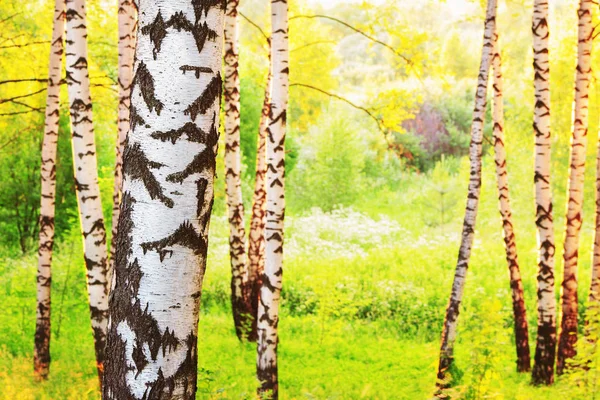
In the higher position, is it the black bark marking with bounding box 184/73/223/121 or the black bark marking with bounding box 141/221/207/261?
the black bark marking with bounding box 184/73/223/121

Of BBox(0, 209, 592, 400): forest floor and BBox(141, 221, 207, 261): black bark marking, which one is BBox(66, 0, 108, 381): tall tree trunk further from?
BBox(141, 221, 207, 261): black bark marking

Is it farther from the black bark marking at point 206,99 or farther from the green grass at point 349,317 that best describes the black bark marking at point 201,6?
the green grass at point 349,317

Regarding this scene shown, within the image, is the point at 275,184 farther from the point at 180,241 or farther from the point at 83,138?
the point at 180,241

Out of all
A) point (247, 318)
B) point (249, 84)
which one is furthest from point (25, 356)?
point (249, 84)

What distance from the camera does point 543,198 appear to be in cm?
668

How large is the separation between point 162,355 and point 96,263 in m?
4.04

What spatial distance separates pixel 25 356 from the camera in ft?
26.6

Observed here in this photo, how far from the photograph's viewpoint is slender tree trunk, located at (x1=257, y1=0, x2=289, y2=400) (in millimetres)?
5402

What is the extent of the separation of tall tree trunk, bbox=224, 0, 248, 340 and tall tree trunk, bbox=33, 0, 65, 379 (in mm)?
2278

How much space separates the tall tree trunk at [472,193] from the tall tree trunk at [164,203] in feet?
17.6

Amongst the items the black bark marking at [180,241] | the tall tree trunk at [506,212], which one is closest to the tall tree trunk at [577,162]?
the tall tree trunk at [506,212]

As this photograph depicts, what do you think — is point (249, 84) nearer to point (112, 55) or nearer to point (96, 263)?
point (112, 55)

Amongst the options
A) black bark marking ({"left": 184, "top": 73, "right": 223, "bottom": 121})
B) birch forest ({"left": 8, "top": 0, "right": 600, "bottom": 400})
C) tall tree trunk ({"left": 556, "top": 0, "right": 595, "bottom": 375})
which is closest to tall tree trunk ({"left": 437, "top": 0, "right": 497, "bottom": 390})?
birch forest ({"left": 8, "top": 0, "right": 600, "bottom": 400})

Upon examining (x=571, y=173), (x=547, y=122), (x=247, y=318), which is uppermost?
(x=547, y=122)
